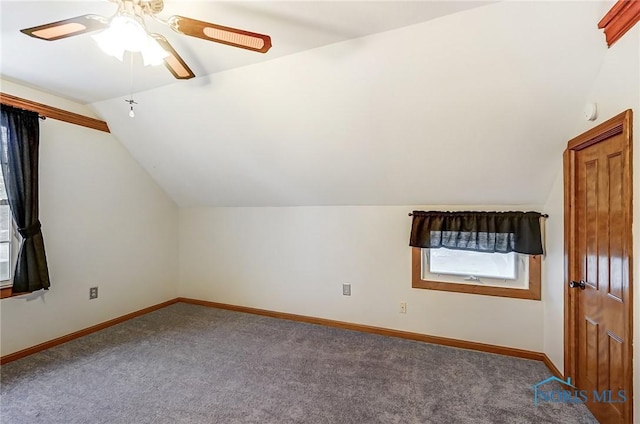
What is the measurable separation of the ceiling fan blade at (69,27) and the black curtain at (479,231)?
2.69 meters

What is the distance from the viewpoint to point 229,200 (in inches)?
150

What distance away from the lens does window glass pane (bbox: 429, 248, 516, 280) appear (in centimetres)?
279

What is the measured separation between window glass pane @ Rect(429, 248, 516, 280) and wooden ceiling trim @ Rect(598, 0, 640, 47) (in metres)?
1.81

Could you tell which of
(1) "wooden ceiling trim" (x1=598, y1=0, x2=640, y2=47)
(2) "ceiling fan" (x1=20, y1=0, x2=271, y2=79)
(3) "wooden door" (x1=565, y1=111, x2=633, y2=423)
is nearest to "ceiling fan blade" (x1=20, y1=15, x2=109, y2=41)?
(2) "ceiling fan" (x1=20, y1=0, x2=271, y2=79)

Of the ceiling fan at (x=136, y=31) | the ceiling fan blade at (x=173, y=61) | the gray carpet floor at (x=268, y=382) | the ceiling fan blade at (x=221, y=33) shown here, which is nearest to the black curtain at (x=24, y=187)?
the gray carpet floor at (x=268, y=382)

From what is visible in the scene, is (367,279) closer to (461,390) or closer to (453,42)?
(461,390)

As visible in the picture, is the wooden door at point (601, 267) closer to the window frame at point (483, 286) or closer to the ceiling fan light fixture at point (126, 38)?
the window frame at point (483, 286)

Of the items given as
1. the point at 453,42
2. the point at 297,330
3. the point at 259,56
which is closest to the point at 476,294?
the point at 297,330

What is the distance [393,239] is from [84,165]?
3.33 metres

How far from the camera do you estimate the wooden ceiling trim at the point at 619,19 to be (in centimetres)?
139

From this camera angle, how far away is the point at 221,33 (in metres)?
1.30

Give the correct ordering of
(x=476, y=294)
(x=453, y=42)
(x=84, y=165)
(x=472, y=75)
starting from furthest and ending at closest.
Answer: (x=84, y=165) < (x=476, y=294) < (x=472, y=75) < (x=453, y=42)

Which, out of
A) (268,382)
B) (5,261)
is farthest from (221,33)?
(5,261)

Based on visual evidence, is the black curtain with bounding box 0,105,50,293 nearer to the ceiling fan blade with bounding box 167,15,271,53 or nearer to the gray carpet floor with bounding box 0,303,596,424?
the gray carpet floor with bounding box 0,303,596,424
